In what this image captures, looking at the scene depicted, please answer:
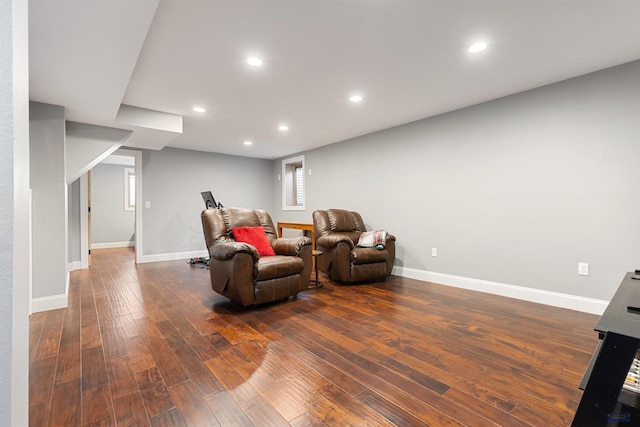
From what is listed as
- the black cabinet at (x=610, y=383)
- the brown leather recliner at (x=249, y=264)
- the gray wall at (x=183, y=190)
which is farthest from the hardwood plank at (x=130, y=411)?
the gray wall at (x=183, y=190)

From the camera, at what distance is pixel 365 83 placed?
2887 mm

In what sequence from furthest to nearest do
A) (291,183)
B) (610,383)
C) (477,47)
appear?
(291,183) < (477,47) < (610,383)

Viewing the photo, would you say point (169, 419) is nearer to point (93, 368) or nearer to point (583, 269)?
point (93, 368)

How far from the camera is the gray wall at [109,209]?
7.27 metres

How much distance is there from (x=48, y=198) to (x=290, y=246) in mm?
2486

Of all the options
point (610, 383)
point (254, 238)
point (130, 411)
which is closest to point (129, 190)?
point (254, 238)

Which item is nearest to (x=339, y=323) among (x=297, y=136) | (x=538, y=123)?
(x=538, y=123)

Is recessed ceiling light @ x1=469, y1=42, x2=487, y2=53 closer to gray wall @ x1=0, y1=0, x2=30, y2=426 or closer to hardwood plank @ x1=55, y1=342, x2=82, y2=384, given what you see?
gray wall @ x1=0, y1=0, x2=30, y2=426

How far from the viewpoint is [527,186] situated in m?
3.12

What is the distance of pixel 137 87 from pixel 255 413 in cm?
318

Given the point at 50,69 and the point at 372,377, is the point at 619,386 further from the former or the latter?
the point at 50,69

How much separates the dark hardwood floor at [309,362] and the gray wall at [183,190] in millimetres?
2534

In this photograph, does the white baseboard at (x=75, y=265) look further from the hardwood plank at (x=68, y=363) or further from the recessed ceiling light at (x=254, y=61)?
the recessed ceiling light at (x=254, y=61)

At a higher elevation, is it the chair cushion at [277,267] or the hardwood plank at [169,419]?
the chair cushion at [277,267]
